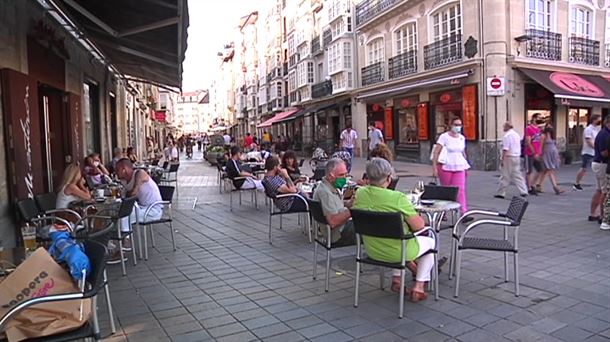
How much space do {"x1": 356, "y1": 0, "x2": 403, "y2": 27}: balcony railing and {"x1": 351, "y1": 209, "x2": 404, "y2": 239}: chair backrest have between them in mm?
20052

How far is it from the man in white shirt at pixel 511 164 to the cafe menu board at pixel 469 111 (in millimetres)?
7518

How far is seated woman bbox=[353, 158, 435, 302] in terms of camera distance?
163 inches

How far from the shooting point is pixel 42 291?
265 cm

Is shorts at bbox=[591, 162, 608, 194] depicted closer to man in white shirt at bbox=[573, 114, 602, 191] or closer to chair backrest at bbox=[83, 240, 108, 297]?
man in white shirt at bbox=[573, 114, 602, 191]

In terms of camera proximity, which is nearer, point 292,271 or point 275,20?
point 292,271

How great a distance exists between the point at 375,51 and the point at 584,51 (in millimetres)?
9814

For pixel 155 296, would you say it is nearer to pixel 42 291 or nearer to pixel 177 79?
pixel 42 291

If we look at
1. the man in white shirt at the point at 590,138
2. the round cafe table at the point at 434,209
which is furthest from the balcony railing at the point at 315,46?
the round cafe table at the point at 434,209

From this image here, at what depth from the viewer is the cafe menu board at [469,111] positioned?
59.2 feet

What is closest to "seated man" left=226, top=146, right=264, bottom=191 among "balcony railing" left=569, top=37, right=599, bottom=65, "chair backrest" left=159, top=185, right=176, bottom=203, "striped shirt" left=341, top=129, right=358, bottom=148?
"chair backrest" left=159, top=185, right=176, bottom=203

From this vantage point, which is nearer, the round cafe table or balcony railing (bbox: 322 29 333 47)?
the round cafe table

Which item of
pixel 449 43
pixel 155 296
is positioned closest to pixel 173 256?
pixel 155 296

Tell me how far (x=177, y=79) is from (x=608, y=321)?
41.2ft

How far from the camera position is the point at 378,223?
4.03 meters
